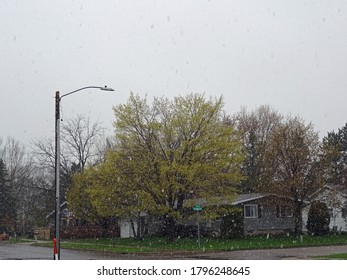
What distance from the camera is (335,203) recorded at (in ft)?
131

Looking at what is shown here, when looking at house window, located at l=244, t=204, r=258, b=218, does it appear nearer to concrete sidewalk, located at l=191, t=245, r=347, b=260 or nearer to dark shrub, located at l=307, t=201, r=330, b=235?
dark shrub, located at l=307, t=201, r=330, b=235

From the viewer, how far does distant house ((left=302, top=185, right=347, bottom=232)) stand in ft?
133

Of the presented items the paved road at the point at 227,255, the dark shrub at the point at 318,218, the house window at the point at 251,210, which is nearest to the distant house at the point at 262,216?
the house window at the point at 251,210

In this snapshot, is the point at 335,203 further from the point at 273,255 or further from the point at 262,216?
the point at 273,255

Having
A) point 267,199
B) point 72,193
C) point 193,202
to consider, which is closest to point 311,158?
point 267,199

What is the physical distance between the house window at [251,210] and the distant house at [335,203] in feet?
12.3

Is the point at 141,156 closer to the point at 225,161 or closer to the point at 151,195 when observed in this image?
the point at 151,195

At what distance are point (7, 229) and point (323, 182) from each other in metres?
39.7

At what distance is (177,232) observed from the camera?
43312 mm

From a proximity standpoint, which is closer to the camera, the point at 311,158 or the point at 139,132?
the point at 139,132

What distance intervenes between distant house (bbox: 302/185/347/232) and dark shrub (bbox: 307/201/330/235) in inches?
22.7

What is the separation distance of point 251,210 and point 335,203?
290 inches

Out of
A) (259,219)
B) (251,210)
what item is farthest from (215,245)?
(259,219)

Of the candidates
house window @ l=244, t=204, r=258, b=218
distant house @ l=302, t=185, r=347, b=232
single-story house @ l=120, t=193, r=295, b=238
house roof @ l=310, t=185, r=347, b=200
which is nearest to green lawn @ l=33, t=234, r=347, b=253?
house roof @ l=310, t=185, r=347, b=200
